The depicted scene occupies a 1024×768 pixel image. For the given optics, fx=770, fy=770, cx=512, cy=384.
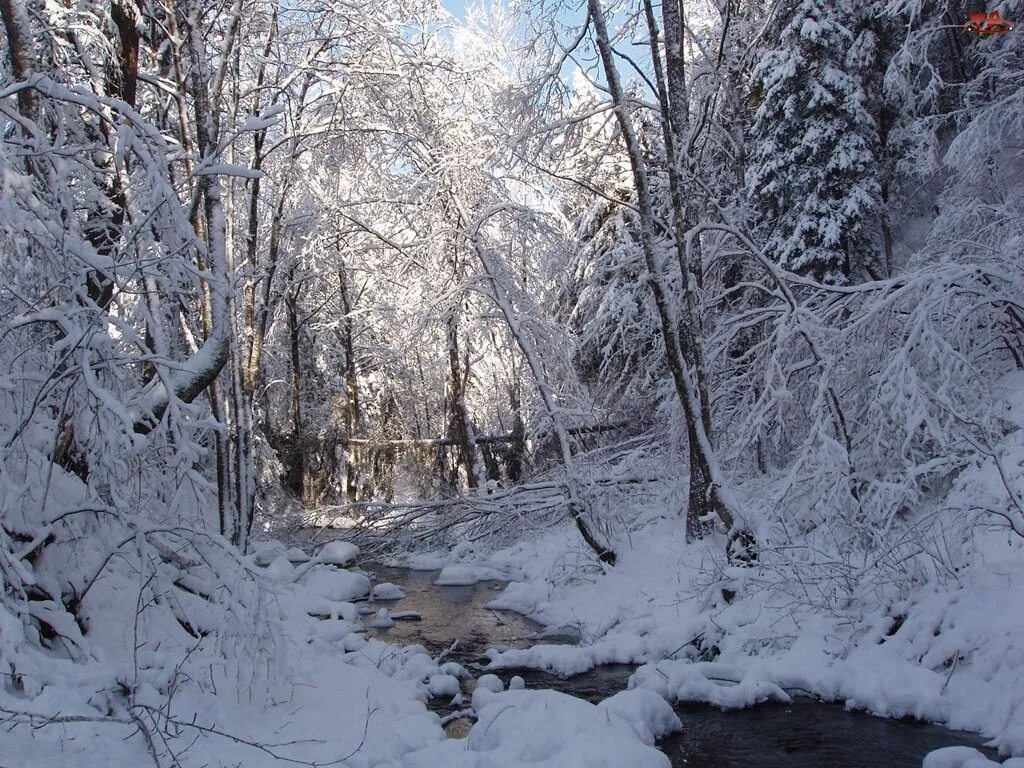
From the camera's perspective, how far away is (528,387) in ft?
41.0

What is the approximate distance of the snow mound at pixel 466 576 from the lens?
12617mm

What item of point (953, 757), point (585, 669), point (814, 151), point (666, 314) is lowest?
point (585, 669)

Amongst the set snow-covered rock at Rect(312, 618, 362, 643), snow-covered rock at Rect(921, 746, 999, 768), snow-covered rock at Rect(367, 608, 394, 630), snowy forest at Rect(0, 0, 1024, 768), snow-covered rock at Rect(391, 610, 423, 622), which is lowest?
snow-covered rock at Rect(391, 610, 423, 622)

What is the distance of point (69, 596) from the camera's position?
483cm

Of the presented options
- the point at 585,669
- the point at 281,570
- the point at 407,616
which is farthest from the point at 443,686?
the point at 281,570

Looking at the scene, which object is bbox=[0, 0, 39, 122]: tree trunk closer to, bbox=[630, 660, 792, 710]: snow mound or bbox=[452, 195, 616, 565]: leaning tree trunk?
bbox=[630, 660, 792, 710]: snow mound

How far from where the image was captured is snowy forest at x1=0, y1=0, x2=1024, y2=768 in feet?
15.2

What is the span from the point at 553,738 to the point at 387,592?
719cm

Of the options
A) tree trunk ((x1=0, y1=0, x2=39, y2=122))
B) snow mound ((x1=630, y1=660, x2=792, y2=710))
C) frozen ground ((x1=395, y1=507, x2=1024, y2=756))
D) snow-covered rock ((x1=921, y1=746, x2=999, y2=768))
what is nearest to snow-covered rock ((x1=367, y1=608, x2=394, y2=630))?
frozen ground ((x1=395, y1=507, x2=1024, y2=756))

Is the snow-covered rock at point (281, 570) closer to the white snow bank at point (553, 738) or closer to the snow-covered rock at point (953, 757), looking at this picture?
the white snow bank at point (553, 738)

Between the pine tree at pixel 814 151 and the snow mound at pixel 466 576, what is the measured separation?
7.64 metres

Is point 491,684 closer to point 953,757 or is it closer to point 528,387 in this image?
point 953,757

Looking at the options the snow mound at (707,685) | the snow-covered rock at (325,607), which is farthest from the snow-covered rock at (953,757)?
the snow-covered rock at (325,607)

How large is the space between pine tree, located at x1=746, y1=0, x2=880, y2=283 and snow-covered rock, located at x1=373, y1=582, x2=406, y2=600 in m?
8.87
